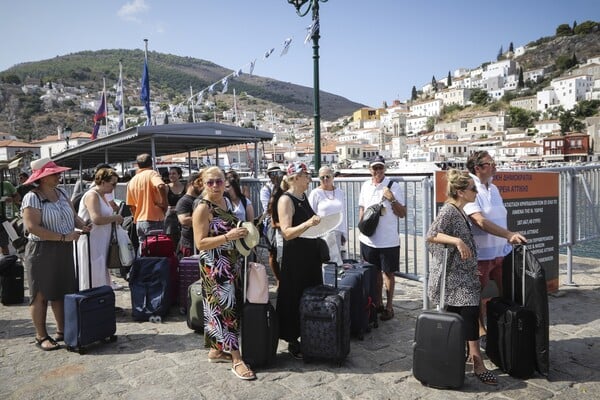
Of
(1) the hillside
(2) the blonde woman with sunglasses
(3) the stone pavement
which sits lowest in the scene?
(3) the stone pavement

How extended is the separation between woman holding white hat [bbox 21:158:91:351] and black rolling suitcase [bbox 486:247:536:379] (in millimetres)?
3740

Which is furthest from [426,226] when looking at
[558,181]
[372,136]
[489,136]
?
[372,136]

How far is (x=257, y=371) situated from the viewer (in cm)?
354

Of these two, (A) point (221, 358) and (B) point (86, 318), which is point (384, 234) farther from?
(B) point (86, 318)

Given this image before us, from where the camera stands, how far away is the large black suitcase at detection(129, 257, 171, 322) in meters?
4.91

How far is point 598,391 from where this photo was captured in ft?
10.1

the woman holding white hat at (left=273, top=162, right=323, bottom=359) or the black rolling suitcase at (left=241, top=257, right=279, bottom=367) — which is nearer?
the black rolling suitcase at (left=241, top=257, right=279, bottom=367)

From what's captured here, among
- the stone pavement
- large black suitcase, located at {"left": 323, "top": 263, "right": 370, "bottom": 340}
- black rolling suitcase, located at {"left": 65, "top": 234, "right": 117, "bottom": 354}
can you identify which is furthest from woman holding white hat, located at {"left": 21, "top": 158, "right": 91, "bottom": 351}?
large black suitcase, located at {"left": 323, "top": 263, "right": 370, "bottom": 340}

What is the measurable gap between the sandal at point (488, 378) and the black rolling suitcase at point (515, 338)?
0.17 metres

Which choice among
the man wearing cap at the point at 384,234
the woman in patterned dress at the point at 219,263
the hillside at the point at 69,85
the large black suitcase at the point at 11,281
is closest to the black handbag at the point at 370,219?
the man wearing cap at the point at 384,234

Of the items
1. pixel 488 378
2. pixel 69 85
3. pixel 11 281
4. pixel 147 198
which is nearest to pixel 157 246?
pixel 147 198

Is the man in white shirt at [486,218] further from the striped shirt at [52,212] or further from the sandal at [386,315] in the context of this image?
the striped shirt at [52,212]

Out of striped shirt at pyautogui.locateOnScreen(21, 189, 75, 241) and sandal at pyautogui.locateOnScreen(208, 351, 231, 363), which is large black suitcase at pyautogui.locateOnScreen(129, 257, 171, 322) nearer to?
striped shirt at pyautogui.locateOnScreen(21, 189, 75, 241)

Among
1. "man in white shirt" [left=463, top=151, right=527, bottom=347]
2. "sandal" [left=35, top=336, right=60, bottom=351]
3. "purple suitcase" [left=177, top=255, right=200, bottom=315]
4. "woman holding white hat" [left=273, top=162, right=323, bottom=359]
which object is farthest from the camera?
"purple suitcase" [left=177, top=255, right=200, bottom=315]
